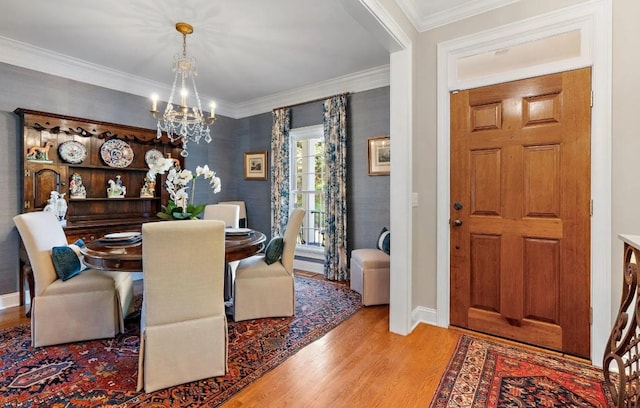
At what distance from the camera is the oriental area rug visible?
5.78 ft

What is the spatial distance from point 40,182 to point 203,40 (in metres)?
2.37

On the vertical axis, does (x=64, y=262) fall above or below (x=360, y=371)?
above

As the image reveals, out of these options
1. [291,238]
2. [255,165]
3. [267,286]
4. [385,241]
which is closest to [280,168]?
[255,165]

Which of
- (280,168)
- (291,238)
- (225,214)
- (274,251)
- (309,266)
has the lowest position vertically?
(309,266)

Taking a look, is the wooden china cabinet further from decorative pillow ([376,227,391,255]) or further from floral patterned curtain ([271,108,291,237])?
decorative pillow ([376,227,391,255])

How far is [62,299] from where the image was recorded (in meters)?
2.37

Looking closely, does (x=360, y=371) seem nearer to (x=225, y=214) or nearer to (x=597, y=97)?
(x=597, y=97)

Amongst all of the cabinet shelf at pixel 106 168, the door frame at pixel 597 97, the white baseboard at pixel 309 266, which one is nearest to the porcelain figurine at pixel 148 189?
the cabinet shelf at pixel 106 168

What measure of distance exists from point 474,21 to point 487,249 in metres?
1.89

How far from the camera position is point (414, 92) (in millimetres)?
2689

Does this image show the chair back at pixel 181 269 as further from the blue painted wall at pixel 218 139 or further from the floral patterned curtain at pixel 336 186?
the blue painted wall at pixel 218 139

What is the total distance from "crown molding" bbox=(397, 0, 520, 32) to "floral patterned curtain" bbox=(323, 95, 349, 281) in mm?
1553

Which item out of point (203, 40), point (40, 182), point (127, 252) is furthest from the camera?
point (40, 182)

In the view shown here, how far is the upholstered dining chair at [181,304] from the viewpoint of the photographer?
176 cm
